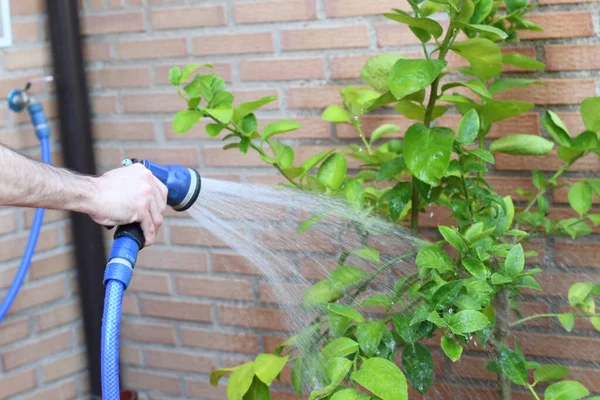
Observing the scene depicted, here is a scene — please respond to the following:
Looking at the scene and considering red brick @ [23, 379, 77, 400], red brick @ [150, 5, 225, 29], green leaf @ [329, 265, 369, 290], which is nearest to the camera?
green leaf @ [329, 265, 369, 290]

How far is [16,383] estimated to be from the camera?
7.91 ft

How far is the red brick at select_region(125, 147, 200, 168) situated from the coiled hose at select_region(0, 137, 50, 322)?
0.26m

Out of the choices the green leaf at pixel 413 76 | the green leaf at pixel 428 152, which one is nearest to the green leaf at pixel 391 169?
the green leaf at pixel 428 152

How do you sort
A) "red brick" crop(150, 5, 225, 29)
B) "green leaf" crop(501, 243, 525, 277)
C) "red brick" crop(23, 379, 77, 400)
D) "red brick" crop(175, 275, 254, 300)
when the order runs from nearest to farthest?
"green leaf" crop(501, 243, 525, 277) < "red brick" crop(150, 5, 225, 29) < "red brick" crop(175, 275, 254, 300) < "red brick" crop(23, 379, 77, 400)

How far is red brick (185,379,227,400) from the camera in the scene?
2.51m

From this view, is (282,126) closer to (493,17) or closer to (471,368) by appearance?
(493,17)

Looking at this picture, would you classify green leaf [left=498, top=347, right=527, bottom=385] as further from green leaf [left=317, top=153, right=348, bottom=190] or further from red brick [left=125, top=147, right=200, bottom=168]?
red brick [left=125, top=147, right=200, bottom=168]

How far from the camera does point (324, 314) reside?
154 centimetres

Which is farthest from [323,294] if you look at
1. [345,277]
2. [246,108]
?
[246,108]

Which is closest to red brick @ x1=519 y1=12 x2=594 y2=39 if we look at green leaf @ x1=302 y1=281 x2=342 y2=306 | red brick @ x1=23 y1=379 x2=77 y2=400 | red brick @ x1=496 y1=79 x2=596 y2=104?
red brick @ x1=496 y1=79 x2=596 y2=104

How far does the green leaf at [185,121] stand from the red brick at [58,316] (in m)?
1.16

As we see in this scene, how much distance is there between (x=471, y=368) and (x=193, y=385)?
3.03 feet

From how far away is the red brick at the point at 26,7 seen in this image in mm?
2342

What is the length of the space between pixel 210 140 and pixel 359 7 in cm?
59
